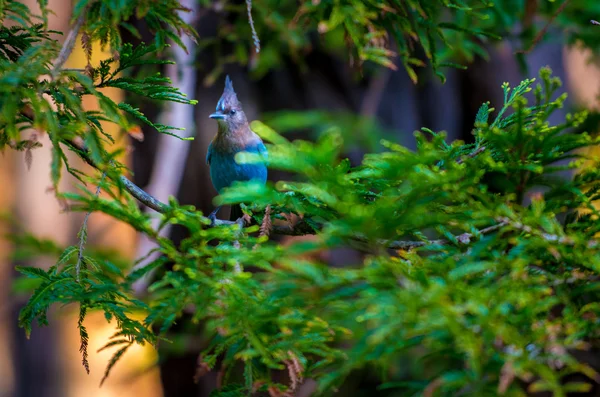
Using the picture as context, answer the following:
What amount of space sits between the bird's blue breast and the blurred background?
36.5 inches

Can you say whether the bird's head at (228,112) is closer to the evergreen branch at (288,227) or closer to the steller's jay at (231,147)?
the steller's jay at (231,147)

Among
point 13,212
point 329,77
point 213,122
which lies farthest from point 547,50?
point 13,212

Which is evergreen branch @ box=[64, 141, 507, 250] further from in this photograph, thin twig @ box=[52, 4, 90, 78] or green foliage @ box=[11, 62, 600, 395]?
thin twig @ box=[52, 4, 90, 78]

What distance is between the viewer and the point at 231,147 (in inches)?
140

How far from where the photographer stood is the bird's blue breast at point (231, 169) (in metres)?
3.36

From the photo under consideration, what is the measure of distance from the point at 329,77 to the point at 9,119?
4.21 meters

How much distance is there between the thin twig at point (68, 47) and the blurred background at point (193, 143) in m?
2.36

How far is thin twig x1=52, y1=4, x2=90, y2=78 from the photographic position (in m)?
1.65

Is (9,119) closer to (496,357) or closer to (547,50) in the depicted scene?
(496,357)

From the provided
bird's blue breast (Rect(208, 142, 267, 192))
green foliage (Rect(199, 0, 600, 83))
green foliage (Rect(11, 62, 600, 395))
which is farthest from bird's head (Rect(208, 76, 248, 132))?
green foliage (Rect(11, 62, 600, 395))

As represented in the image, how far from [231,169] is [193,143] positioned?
1548mm

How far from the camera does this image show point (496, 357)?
119 cm

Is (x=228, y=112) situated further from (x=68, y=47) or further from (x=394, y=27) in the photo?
(x=68, y=47)

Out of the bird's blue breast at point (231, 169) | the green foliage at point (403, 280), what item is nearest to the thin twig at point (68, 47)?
the green foliage at point (403, 280)
